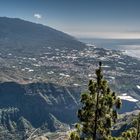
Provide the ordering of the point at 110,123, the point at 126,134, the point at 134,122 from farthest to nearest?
the point at 134,122, the point at 126,134, the point at 110,123

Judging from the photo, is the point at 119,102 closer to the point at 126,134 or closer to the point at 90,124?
the point at 90,124

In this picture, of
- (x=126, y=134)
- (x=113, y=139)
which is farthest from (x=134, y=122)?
(x=113, y=139)

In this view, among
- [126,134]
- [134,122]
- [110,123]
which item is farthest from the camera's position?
[134,122]

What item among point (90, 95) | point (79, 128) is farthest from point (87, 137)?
point (90, 95)

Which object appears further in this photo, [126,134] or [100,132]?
[126,134]

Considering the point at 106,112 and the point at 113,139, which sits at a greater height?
the point at 106,112

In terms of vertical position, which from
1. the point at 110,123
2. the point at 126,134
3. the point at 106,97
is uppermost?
the point at 106,97

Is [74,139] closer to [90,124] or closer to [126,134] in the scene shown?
[90,124]
